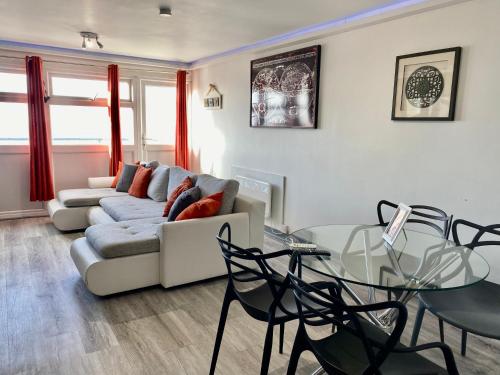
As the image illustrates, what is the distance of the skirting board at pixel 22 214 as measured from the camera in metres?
5.17

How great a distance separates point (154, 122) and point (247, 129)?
74.3 inches

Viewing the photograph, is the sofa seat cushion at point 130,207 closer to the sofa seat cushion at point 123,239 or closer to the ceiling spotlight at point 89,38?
the sofa seat cushion at point 123,239

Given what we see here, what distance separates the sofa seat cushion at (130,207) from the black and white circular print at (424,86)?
2.54m

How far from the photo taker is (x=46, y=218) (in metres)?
5.27

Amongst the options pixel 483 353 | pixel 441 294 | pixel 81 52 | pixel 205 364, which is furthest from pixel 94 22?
pixel 483 353

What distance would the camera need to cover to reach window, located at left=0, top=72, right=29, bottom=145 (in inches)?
195

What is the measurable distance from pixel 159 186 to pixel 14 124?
7.47 feet

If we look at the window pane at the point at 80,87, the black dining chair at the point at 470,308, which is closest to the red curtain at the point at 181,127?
the window pane at the point at 80,87

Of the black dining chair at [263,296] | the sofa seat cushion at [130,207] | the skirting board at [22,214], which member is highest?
the black dining chair at [263,296]

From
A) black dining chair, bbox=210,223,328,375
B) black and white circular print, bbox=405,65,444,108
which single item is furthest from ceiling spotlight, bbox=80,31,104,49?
black dining chair, bbox=210,223,328,375

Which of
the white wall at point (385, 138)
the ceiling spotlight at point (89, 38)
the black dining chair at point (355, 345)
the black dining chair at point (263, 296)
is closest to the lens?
the black dining chair at point (355, 345)

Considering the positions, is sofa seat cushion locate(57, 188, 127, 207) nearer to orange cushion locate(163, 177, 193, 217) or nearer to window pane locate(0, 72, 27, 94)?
orange cushion locate(163, 177, 193, 217)

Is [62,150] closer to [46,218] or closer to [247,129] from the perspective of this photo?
[46,218]

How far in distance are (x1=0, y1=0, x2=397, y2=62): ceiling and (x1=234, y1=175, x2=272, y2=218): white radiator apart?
5.54ft
